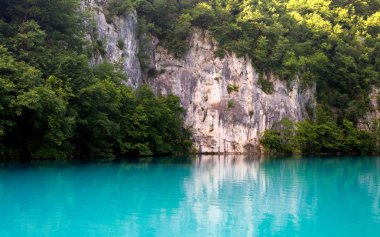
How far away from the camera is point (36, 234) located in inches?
332

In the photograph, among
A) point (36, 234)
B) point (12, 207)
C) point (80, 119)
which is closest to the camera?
point (36, 234)

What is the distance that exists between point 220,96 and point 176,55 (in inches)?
250

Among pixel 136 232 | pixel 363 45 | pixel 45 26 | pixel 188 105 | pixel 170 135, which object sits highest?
pixel 363 45

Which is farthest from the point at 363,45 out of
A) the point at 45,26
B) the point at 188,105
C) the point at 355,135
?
the point at 45,26

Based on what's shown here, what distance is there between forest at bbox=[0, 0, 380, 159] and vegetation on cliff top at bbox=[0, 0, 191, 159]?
7 centimetres

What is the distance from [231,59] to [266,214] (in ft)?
126

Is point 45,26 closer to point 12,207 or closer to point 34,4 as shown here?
point 34,4

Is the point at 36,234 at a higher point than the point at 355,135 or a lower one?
lower

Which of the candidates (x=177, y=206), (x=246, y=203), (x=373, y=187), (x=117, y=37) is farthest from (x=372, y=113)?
(x=177, y=206)

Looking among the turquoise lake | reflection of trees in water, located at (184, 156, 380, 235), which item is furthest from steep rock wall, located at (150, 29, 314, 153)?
the turquoise lake

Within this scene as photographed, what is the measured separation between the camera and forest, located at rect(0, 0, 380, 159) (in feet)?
83.1

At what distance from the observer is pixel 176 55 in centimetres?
4781

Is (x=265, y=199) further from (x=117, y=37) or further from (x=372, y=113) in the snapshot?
(x=372, y=113)

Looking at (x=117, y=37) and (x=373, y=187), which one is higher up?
(x=117, y=37)
